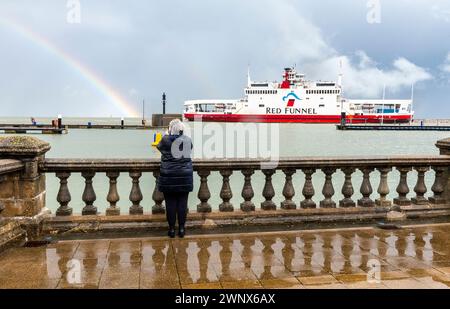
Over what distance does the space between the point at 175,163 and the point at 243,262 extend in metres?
1.71

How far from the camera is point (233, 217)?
22.3 ft

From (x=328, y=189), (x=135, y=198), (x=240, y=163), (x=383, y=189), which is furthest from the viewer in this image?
A: (x=383, y=189)

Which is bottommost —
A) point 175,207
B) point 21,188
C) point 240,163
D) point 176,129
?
point 175,207

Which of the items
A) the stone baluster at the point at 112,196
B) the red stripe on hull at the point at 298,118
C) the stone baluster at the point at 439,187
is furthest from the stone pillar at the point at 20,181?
the red stripe on hull at the point at 298,118

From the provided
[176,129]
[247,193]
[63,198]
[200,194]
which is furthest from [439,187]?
[63,198]

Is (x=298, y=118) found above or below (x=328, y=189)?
above

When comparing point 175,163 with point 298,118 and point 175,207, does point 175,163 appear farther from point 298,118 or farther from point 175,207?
point 298,118

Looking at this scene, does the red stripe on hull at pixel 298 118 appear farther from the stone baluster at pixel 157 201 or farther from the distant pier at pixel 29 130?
the stone baluster at pixel 157 201

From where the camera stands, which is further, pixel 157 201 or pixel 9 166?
pixel 157 201

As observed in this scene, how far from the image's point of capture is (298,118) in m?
110
